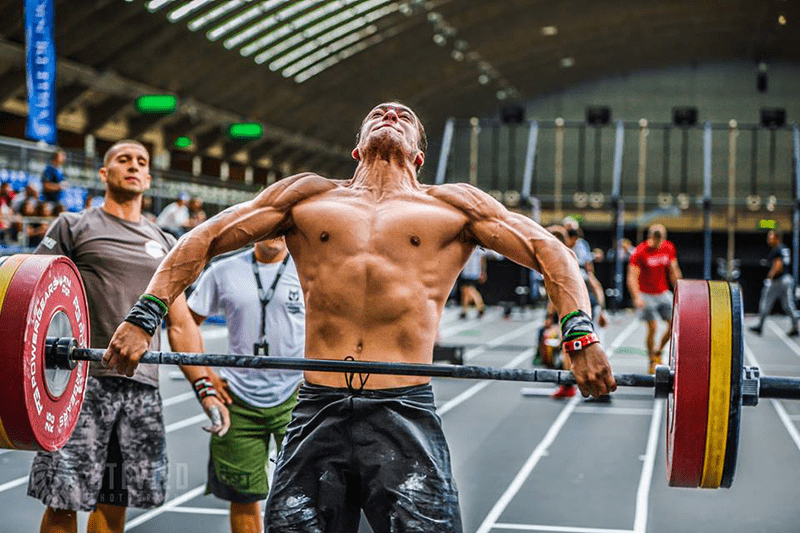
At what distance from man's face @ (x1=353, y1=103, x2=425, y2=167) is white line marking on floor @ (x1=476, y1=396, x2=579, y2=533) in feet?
8.02

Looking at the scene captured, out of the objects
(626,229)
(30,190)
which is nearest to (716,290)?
(30,190)

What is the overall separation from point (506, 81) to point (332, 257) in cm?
3088

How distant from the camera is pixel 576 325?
2598mm

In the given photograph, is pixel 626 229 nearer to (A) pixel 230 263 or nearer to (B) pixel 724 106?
(B) pixel 724 106

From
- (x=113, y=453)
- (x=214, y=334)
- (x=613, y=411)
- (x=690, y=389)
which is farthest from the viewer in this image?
(x=214, y=334)

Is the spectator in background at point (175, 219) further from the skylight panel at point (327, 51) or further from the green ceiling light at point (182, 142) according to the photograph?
the skylight panel at point (327, 51)

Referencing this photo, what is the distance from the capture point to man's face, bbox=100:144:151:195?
3930 millimetres

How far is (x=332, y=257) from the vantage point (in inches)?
109

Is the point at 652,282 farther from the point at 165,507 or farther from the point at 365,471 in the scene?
the point at 365,471

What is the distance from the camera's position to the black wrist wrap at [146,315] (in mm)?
2719

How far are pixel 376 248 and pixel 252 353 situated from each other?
1.59 m

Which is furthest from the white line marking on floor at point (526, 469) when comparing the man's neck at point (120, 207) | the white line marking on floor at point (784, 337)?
the white line marking on floor at point (784, 337)

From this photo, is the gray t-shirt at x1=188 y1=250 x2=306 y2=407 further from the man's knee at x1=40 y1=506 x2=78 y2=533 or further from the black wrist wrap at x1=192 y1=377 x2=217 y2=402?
the man's knee at x1=40 y1=506 x2=78 y2=533

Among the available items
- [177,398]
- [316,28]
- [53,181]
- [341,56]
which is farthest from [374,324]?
[341,56]
